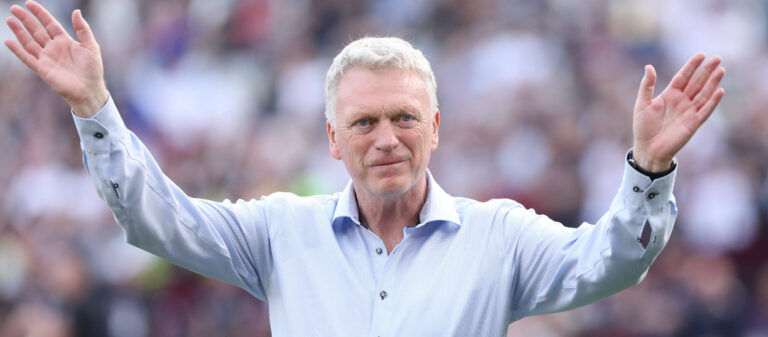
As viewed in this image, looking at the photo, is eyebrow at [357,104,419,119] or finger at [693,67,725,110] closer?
finger at [693,67,725,110]

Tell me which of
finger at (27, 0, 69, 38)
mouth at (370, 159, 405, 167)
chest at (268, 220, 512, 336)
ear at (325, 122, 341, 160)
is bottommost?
chest at (268, 220, 512, 336)

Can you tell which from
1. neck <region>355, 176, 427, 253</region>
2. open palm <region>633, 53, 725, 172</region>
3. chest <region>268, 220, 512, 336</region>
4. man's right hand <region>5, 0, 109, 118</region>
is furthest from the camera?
neck <region>355, 176, 427, 253</region>

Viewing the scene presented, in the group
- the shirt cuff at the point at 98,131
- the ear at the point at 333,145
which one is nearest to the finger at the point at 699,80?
the ear at the point at 333,145

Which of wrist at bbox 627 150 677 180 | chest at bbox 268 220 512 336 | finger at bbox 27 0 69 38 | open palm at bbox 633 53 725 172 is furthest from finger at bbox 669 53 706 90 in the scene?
finger at bbox 27 0 69 38

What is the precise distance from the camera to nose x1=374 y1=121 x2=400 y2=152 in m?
3.39

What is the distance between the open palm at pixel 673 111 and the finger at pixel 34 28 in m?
1.71

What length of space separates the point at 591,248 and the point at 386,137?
707mm

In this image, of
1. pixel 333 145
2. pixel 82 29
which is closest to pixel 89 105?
pixel 82 29

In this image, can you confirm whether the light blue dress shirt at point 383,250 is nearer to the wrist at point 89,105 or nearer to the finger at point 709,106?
the wrist at point 89,105

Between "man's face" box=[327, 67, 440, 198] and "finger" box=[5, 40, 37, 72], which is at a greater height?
"finger" box=[5, 40, 37, 72]

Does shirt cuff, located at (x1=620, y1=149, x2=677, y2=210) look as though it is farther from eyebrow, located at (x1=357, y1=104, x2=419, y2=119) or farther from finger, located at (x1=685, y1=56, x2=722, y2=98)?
eyebrow, located at (x1=357, y1=104, x2=419, y2=119)

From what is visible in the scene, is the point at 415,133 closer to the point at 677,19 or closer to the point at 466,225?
the point at 466,225

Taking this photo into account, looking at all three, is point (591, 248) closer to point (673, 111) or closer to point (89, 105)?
point (673, 111)

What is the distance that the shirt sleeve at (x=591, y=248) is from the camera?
10.0ft
